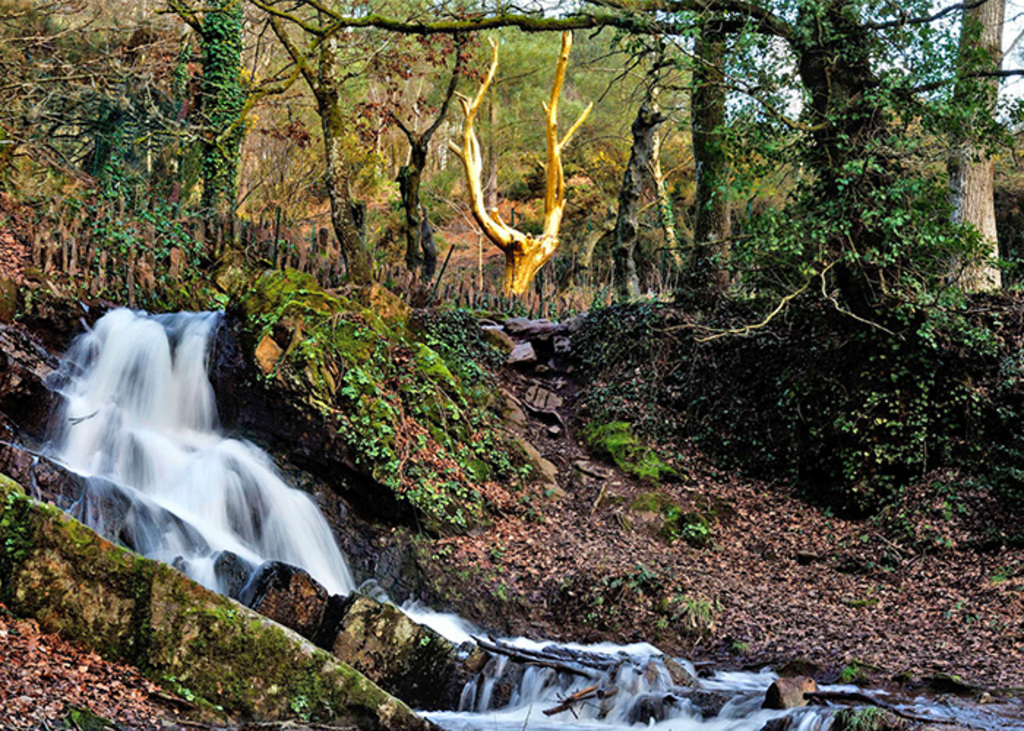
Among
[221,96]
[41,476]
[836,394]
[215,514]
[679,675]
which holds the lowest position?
[679,675]

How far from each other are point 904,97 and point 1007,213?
14165 millimetres

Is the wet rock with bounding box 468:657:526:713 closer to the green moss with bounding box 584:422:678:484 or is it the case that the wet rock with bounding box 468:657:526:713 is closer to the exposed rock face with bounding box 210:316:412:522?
the exposed rock face with bounding box 210:316:412:522

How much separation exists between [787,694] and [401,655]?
2.67 metres

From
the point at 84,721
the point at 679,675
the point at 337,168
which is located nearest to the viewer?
the point at 84,721

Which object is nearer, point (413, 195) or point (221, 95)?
point (221, 95)

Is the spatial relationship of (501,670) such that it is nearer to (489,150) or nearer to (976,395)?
(976,395)

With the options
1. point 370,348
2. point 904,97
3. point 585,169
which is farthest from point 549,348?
point 585,169

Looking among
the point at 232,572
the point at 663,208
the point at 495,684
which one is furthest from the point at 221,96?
the point at 663,208

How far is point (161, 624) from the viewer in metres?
4.07

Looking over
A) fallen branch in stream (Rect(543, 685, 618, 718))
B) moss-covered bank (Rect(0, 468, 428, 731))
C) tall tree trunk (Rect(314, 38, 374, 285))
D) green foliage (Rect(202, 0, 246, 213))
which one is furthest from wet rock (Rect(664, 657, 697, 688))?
green foliage (Rect(202, 0, 246, 213))

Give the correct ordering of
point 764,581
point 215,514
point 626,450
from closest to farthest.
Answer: point 215,514, point 764,581, point 626,450

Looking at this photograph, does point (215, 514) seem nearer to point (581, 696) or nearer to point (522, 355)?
point (581, 696)

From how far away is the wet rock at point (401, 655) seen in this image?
5.58m

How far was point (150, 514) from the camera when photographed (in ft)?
22.1
